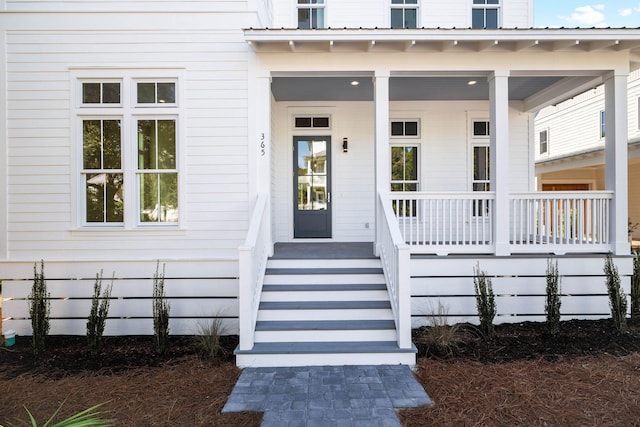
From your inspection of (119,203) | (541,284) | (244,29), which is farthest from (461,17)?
(119,203)

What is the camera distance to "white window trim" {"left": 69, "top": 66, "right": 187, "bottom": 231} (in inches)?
199

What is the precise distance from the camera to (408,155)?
24.0ft

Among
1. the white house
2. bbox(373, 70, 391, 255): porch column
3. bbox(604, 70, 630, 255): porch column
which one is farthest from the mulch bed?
bbox(373, 70, 391, 255): porch column

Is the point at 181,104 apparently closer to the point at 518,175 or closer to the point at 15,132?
the point at 15,132

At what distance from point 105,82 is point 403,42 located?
4.06m

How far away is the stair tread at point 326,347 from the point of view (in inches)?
153

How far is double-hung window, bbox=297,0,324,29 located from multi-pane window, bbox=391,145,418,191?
275 cm

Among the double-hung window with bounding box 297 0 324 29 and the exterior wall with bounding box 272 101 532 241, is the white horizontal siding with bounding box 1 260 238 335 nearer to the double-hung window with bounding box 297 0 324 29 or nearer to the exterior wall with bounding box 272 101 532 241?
the exterior wall with bounding box 272 101 532 241

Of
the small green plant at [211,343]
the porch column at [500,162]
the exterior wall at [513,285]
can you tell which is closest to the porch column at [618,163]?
the exterior wall at [513,285]

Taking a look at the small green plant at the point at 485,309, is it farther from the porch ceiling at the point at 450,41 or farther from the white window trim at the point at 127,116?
the white window trim at the point at 127,116

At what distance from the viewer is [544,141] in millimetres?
15508

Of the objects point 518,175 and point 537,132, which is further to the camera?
point 537,132

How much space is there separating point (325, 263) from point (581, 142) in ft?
42.2

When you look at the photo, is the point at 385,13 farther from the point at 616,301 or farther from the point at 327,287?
the point at 616,301
